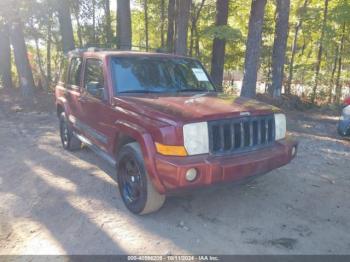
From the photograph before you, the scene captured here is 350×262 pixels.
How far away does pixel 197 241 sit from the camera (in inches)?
143

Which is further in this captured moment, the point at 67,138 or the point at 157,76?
the point at 67,138

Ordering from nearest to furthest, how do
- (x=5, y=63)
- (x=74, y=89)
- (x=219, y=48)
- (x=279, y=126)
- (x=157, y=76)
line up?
(x=279, y=126) → (x=157, y=76) → (x=74, y=89) → (x=219, y=48) → (x=5, y=63)

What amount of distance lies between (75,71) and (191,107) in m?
2.96

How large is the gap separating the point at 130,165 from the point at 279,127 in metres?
1.89

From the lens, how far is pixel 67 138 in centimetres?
675

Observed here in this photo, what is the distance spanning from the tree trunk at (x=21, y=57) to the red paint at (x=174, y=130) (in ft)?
28.0

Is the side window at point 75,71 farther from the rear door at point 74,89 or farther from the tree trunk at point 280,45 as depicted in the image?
the tree trunk at point 280,45

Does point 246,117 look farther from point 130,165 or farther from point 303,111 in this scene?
point 303,111

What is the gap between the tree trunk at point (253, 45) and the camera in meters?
10.3

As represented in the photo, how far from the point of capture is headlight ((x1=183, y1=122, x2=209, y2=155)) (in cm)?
353

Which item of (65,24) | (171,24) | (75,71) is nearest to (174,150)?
(75,71)

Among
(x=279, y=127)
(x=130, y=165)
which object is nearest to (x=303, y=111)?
(x=279, y=127)

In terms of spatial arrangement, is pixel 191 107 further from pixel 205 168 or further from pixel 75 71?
pixel 75 71

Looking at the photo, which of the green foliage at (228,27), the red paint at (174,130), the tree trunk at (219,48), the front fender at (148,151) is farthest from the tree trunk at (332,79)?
the front fender at (148,151)
